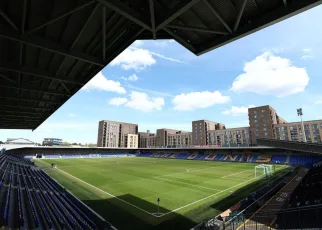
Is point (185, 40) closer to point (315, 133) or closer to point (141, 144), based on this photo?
point (315, 133)

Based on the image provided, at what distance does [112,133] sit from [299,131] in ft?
358

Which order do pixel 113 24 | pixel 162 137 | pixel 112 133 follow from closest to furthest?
pixel 113 24 < pixel 112 133 < pixel 162 137

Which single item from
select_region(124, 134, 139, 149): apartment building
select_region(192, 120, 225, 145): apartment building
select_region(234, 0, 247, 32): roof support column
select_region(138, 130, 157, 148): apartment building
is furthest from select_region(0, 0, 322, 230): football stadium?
select_region(138, 130, 157, 148): apartment building

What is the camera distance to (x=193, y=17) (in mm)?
6312

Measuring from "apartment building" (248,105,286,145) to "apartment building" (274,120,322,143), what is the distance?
6.28 meters

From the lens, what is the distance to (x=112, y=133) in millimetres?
124562

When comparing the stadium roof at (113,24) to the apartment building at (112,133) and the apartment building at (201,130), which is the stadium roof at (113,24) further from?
the apartment building at (112,133)

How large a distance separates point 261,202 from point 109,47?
51.5 feet

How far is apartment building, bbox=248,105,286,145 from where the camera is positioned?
90.4m

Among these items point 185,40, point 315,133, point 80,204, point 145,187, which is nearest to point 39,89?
point 80,204

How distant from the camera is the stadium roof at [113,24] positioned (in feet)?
17.7

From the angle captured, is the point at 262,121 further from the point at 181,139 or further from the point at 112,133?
the point at 112,133

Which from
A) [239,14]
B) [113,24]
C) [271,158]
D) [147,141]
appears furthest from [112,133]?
[239,14]

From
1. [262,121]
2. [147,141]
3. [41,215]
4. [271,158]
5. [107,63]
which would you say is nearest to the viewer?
[107,63]
